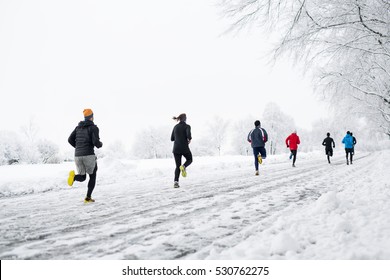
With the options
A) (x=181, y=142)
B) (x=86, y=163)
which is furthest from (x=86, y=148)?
(x=181, y=142)

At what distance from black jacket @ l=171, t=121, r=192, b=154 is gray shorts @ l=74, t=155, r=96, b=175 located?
2616 millimetres

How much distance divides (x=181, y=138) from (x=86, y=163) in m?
2.93

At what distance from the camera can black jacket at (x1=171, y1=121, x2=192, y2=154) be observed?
739 centimetres

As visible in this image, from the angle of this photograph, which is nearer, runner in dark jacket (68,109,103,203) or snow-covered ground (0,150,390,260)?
snow-covered ground (0,150,390,260)

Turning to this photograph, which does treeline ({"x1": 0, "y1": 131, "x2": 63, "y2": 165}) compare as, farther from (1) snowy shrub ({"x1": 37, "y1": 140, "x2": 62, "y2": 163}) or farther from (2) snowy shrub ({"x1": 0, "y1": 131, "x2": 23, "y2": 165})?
(1) snowy shrub ({"x1": 37, "y1": 140, "x2": 62, "y2": 163})

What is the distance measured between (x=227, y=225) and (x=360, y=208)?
5.97ft

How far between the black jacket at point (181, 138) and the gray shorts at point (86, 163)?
8.58ft

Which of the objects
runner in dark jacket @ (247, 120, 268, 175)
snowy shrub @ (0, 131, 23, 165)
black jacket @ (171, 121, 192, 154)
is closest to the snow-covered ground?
black jacket @ (171, 121, 192, 154)

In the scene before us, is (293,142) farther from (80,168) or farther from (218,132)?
(218,132)

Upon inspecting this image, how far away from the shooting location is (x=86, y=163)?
536 centimetres

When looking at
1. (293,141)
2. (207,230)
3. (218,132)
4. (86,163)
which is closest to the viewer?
(207,230)

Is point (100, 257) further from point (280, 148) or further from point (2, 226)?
point (280, 148)

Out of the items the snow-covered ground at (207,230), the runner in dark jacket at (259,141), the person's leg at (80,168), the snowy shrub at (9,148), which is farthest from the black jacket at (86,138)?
the snowy shrub at (9,148)
